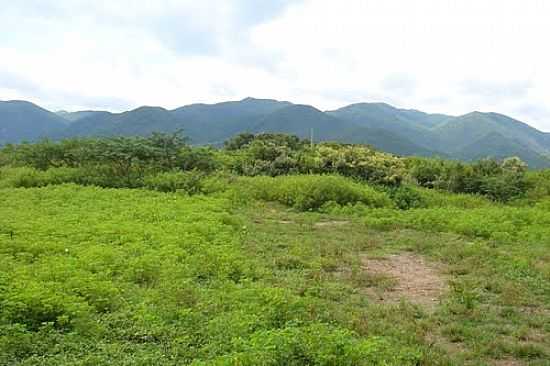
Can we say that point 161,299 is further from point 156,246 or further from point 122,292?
point 156,246

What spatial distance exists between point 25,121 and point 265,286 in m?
166

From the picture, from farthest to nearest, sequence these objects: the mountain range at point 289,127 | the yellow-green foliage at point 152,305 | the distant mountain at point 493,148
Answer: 1. the distant mountain at point 493,148
2. the mountain range at point 289,127
3. the yellow-green foliage at point 152,305

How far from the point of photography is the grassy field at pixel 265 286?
16.4ft

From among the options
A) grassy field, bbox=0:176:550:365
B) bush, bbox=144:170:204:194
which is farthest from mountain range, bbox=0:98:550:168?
grassy field, bbox=0:176:550:365

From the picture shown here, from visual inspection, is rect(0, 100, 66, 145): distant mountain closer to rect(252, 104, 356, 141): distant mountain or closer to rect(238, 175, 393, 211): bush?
rect(252, 104, 356, 141): distant mountain

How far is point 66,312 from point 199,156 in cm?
1459

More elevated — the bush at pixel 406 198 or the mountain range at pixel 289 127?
the mountain range at pixel 289 127

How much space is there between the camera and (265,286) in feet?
23.5

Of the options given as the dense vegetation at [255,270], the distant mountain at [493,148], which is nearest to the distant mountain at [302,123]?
the distant mountain at [493,148]

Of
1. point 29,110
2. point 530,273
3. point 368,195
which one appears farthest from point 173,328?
point 29,110

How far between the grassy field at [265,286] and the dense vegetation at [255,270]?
0.08ft

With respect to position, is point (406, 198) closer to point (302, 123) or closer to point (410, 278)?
point (410, 278)

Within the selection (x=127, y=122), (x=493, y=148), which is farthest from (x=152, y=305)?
(x=493, y=148)

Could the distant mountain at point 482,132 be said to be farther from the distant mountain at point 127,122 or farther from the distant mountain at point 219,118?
the distant mountain at point 127,122
